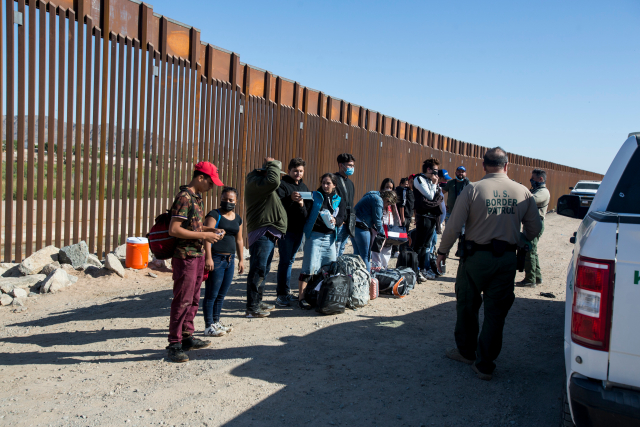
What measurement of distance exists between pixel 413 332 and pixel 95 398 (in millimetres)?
3340

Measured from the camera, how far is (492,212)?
419 cm

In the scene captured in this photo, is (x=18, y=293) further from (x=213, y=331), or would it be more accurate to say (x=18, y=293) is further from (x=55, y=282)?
(x=213, y=331)

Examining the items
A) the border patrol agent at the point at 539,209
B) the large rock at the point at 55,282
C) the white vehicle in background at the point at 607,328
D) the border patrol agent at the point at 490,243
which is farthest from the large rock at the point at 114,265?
the white vehicle in background at the point at 607,328

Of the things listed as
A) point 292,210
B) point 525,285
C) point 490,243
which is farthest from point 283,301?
point 525,285

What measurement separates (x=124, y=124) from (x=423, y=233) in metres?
5.63

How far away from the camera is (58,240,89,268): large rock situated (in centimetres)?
780

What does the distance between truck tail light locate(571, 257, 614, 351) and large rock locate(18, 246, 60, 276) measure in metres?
7.45

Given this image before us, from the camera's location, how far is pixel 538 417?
3658 millimetres

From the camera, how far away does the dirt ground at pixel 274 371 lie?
3586 mm

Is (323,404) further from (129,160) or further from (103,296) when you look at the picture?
(129,160)

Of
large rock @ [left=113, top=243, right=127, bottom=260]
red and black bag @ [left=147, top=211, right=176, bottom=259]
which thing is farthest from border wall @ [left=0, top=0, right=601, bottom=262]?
red and black bag @ [left=147, top=211, right=176, bottom=259]

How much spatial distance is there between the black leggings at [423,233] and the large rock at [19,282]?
592 cm

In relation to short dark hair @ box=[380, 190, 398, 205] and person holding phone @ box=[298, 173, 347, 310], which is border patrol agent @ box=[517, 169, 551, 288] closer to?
short dark hair @ box=[380, 190, 398, 205]

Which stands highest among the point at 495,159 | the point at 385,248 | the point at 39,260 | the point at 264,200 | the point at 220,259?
the point at 495,159
